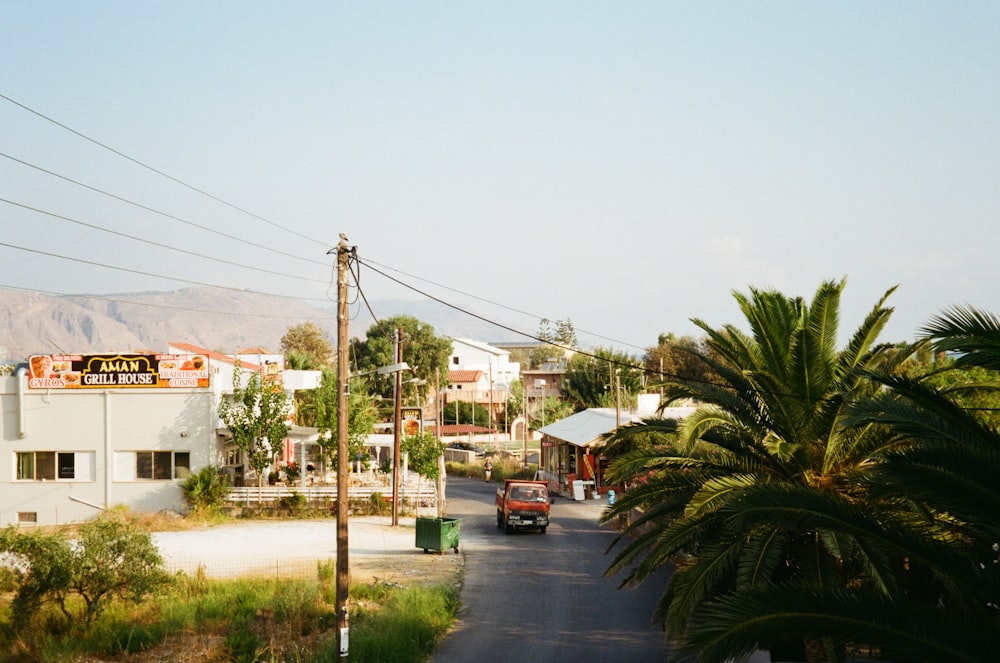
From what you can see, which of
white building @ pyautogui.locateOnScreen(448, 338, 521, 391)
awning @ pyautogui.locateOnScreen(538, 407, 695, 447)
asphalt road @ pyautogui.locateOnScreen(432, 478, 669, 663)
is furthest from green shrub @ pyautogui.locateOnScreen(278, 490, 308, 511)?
white building @ pyautogui.locateOnScreen(448, 338, 521, 391)

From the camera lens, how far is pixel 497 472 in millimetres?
64062

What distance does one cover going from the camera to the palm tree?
13.5m

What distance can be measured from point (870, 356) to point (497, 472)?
49.6 metres

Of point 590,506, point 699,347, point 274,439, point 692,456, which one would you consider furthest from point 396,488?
point 699,347

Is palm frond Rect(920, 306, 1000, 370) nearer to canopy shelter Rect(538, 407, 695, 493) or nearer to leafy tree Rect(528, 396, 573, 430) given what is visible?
canopy shelter Rect(538, 407, 695, 493)

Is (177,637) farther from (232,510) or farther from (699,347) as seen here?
(699,347)

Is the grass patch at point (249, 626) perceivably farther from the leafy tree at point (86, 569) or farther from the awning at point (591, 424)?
the awning at point (591, 424)

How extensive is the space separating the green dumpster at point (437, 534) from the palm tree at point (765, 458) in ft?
48.6

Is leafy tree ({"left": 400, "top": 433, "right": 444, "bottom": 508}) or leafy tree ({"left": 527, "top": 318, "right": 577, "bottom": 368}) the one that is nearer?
leafy tree ({"left": 400, "top": 433, "right": 444, "bottom": 508})

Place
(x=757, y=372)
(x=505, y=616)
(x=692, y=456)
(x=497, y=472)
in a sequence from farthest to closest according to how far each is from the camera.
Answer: (x=497, y=472)
(x=505, y=616)
(x=692, y=456)
(x=757, y=372)

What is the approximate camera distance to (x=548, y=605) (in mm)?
23281

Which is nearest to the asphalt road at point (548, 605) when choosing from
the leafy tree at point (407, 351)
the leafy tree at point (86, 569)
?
the leafy tree at point (86, 569)

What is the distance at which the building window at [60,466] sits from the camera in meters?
39.4

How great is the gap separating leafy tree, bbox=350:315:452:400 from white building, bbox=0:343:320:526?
1989 inches
